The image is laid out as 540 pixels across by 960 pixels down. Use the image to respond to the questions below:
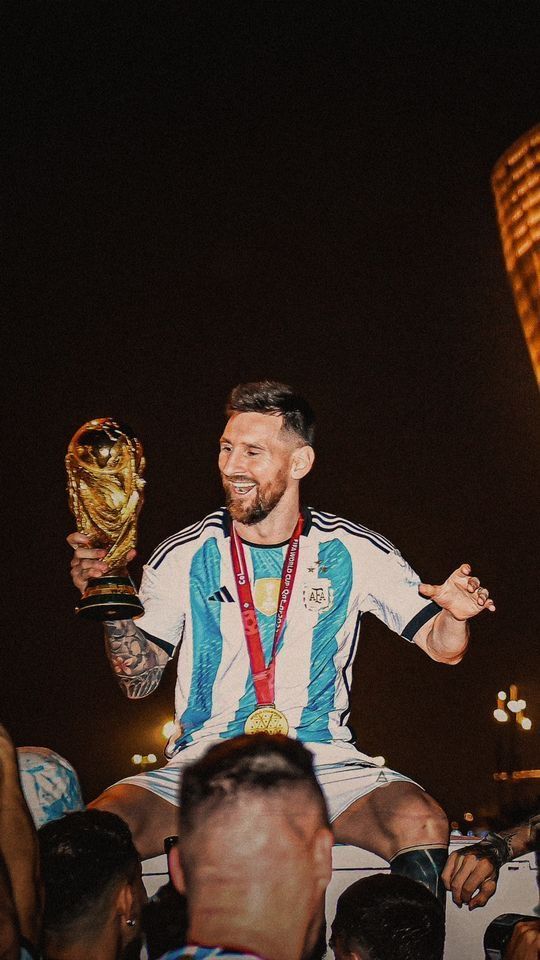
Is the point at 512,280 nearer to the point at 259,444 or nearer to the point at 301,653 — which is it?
the point at 259,444

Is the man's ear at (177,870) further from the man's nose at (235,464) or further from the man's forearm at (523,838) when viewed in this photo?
the man's nose at (235,464)

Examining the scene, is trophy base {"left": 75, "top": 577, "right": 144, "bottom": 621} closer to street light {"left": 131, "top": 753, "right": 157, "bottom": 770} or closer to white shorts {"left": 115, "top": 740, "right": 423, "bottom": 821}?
white shorts {"left": 115, "top": 740, "right": 423, "bottom": 821}

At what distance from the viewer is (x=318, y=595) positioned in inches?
140

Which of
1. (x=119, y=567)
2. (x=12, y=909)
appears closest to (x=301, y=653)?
(x=119, y=567)

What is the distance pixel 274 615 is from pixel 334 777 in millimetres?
643

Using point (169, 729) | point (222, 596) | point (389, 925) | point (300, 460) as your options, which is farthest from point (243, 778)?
point (169, 729)

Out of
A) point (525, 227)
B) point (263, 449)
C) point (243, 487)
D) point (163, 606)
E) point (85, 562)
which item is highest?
point (525, 227)

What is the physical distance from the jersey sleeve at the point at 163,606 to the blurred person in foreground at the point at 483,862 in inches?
52.5

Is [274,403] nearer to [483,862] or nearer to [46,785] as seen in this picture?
[46,785]

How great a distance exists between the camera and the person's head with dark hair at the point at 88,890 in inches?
86.9

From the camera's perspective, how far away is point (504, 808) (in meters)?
10.2

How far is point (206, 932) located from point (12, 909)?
40 cm

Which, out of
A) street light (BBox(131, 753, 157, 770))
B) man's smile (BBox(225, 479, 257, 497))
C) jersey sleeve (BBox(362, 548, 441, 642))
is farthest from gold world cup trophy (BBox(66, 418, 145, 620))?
street light (BBox(131, 753, 157, 770))

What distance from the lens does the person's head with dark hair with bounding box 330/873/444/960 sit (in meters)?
2.18
